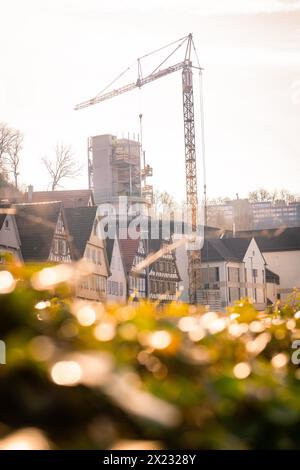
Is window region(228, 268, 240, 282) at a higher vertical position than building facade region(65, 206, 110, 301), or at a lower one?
lower

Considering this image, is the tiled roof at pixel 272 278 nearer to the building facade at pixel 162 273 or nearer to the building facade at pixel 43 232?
the building facade at pixel 162 273

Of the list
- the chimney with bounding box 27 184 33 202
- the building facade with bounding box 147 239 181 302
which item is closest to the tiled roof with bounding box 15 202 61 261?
the chimney with bounding box 27 184 33 202

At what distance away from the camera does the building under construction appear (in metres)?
123

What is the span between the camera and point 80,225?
213ft

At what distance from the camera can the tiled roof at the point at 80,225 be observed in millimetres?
62934

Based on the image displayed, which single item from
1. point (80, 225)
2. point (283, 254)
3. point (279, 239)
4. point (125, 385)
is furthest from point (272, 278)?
point (125, 385)

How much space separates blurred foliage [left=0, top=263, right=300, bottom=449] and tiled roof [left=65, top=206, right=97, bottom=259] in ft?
197

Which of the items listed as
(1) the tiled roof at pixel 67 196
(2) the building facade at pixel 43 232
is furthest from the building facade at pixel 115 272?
(1) the tiled roof at pixel 67 196

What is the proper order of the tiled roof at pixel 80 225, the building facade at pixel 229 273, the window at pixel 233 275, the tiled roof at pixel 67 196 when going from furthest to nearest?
the window at pixel 233 275 < the building facade at pixel 229 273 < the tiled roof at pixel 67 196 < the tiled roof at pixel 80 225

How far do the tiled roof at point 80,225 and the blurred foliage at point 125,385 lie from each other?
59.9 m

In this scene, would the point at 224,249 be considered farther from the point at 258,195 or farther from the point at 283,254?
the point at 258,195

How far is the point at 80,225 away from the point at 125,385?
63.8 meters

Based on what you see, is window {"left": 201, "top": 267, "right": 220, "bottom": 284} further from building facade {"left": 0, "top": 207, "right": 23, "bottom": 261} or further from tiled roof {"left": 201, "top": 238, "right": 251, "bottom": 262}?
building facade {"left": 0, "top": 207, "right": 23, "bottom": 261}
